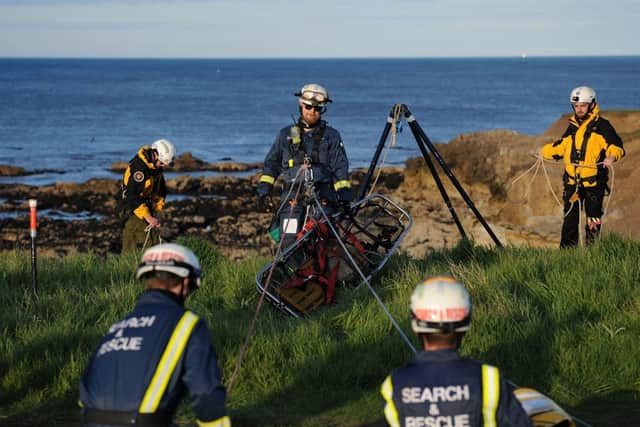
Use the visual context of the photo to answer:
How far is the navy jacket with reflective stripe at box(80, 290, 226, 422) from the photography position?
454 centimetres

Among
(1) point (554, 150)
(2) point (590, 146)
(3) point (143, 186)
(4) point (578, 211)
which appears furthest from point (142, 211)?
(2) point (590, 146)

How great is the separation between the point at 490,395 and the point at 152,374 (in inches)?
60.4

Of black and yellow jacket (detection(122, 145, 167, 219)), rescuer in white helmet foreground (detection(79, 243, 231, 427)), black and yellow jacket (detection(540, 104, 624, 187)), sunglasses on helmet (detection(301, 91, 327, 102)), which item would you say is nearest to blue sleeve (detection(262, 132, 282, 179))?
sunglasses on helmet (detection(301, 91, 327, 102))

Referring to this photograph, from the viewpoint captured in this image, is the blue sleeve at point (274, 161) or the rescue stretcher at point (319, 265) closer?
the rescue stretcher at point (319, 265)

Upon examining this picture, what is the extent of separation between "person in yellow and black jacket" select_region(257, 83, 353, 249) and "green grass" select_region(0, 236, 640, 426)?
0.98 metres

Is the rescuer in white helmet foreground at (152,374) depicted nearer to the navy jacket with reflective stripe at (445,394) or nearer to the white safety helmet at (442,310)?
the navy jacket with reflective stripe at (445,394)

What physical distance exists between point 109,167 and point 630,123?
2605 centimetres

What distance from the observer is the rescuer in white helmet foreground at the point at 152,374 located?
454cm

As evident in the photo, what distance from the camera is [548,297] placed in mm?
9867

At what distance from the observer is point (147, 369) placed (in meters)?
4.55

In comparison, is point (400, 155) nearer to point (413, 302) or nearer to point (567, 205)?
point (567, 205)

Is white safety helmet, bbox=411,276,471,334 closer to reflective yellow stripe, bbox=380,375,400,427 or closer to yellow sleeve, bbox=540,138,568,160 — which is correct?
reflective yellow stripe, bbox=380,375,400,427

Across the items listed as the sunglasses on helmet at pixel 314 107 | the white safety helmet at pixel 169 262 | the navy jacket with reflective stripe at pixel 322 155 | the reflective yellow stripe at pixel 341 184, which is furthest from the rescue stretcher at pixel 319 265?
the white safety helmet at pixel 169 262

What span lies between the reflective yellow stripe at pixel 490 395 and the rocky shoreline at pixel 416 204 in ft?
50.4
